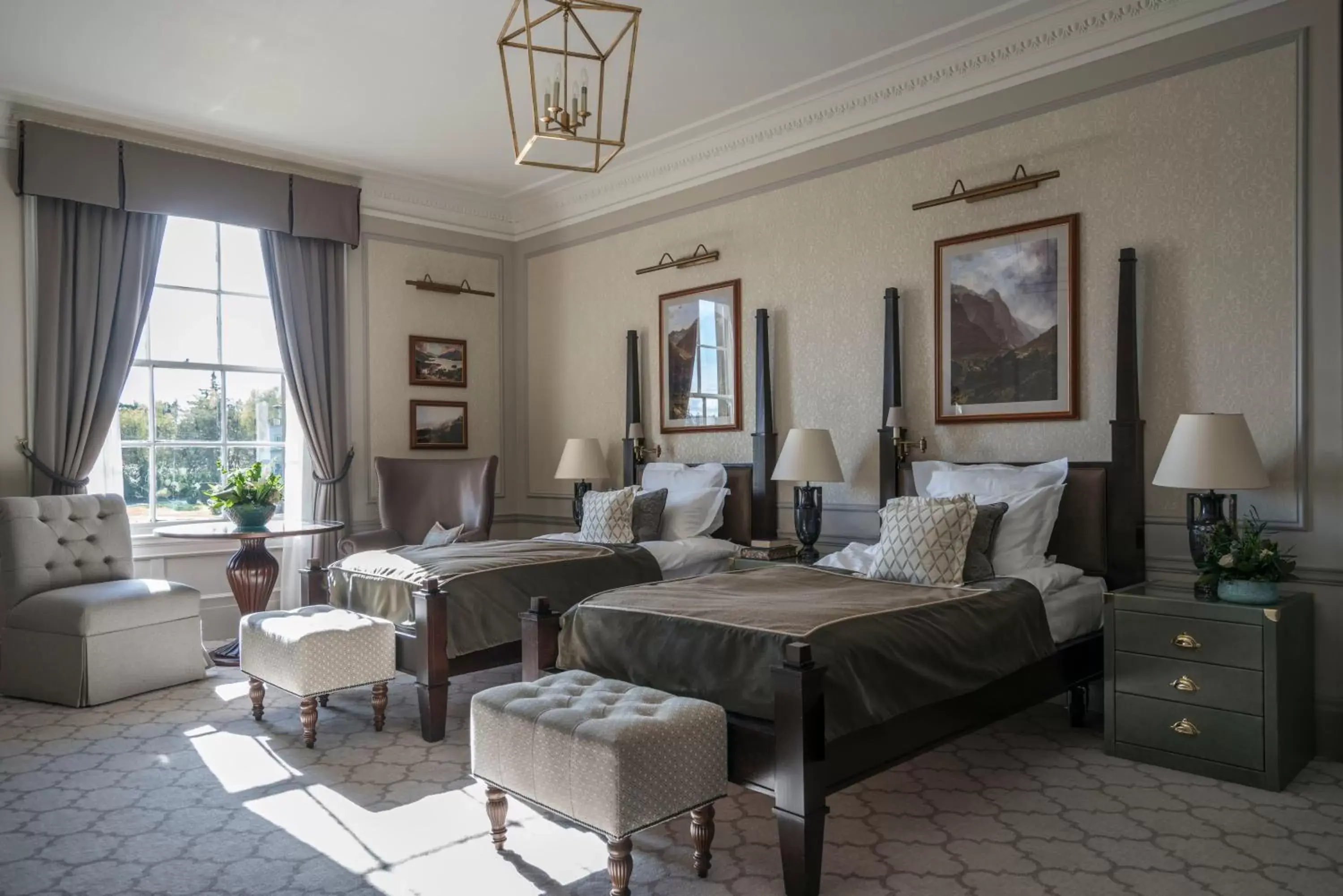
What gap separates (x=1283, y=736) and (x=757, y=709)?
80.5 inches

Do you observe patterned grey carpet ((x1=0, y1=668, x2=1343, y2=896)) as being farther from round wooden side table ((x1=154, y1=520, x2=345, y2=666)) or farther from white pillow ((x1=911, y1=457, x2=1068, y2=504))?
round wooden side table ((x1=154, y1=520, x2=345, y2=666))

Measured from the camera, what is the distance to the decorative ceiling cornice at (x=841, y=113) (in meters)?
4.16

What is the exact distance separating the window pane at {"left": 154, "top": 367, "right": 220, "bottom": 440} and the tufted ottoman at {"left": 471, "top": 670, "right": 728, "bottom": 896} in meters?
4.22

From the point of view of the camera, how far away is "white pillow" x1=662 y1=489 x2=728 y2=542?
557cm

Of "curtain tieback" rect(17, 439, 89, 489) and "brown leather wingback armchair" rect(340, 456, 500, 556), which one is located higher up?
"curtain tieback" rect(17, 439, 89, 489)

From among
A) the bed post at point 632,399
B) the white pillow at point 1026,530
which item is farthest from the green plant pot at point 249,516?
the white pillow at point 1026,530

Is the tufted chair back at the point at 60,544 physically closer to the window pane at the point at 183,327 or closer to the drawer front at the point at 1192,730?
the window pane at the point at 183,327

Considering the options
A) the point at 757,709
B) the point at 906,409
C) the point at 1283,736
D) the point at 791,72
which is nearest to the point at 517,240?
the point at 791,72

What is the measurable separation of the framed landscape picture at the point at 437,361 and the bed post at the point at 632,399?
154cm

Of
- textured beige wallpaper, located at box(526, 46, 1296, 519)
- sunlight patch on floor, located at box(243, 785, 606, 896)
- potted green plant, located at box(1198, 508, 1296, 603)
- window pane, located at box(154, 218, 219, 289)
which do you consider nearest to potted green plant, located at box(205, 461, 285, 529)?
window pane, located at box(154, 218, 219, 289)

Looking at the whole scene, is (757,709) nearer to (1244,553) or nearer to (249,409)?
(1244,553)

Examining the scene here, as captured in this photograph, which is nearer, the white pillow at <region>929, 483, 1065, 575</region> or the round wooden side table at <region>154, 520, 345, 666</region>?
the white pillow at <region>929, 483, 1065, 575</region>

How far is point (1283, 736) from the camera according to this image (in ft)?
10.7

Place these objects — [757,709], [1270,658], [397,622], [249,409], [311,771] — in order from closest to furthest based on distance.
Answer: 1. [757,709]
2. [1270,658]
3. [311,771]
4. [397,622]
5. [249,409]
